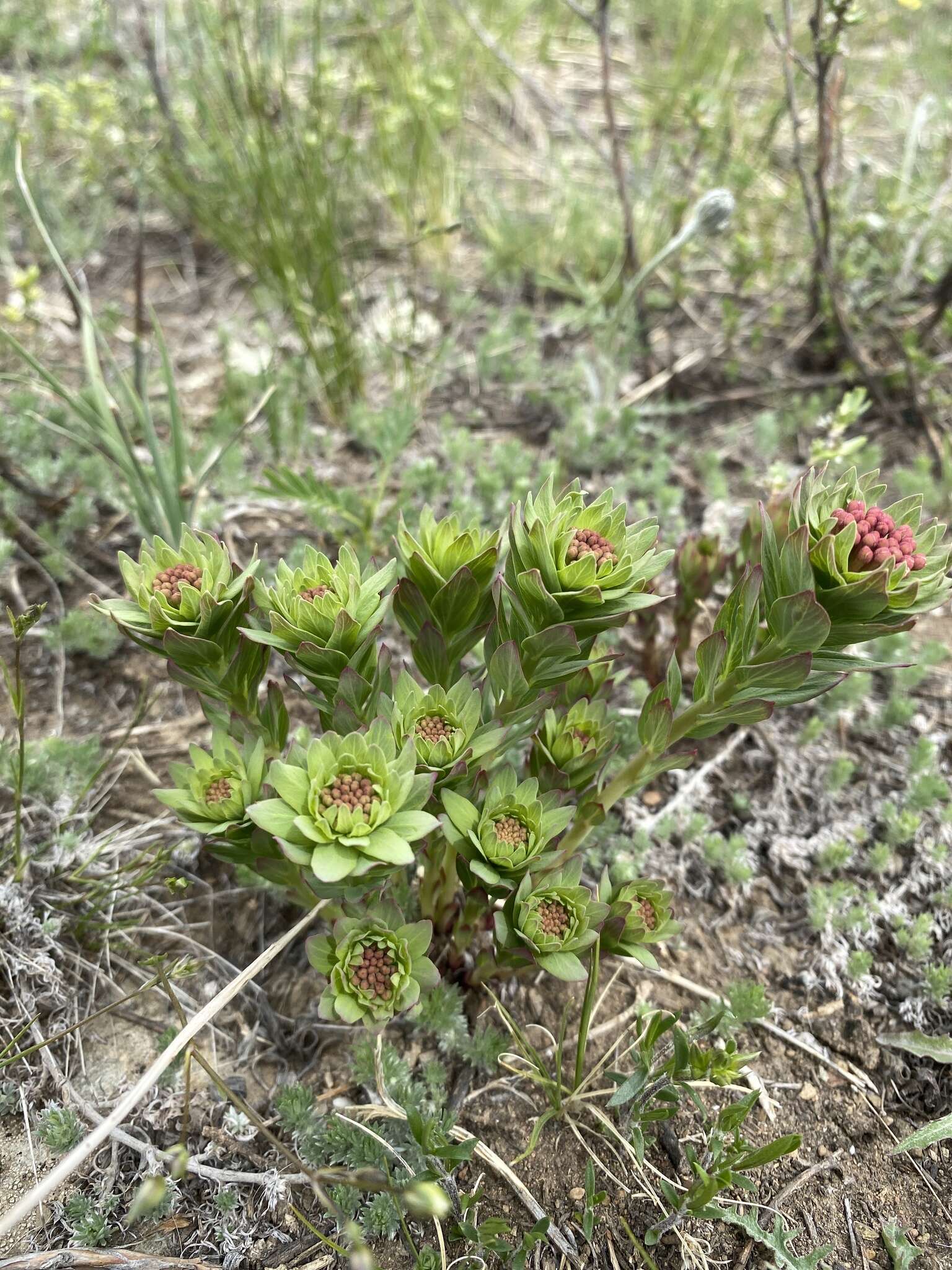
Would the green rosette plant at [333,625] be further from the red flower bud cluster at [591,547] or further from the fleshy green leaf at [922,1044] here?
the fleshy green leaf at [922,1044]

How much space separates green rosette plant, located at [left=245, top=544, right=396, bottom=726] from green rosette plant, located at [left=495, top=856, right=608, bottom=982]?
0.46m

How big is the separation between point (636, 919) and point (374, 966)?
0.52 metres

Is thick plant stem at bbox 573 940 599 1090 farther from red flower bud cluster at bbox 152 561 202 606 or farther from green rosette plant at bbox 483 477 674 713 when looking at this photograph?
red flower bud cluster at bbox 152 561 202 606

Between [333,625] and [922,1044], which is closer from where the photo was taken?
[333,625]

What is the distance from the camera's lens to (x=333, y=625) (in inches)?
60.8

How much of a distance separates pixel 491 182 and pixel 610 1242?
16.2ft

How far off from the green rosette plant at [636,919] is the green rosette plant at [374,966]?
14.7 inches

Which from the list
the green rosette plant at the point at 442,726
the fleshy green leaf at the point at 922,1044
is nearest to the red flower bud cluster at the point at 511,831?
the green rosette plant at the point at 442,726

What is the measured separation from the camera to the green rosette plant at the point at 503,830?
155 cm

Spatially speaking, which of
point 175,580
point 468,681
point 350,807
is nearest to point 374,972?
point 350,807

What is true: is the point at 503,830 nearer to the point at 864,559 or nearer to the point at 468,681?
the point at 468,681

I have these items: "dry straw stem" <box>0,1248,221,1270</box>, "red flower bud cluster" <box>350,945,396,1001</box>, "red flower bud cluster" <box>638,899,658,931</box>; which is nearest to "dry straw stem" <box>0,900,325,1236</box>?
"dry straw stem" <box>0,1248,221,1270</box>

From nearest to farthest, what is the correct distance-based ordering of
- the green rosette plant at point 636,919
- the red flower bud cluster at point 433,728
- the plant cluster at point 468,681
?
the plant cluster at point 468,681 < the red flower bud cluster at point 433,728 < the green rosette plant at point 636,919

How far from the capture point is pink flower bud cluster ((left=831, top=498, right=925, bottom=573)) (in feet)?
4.85
